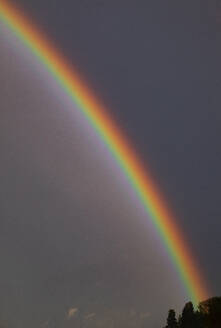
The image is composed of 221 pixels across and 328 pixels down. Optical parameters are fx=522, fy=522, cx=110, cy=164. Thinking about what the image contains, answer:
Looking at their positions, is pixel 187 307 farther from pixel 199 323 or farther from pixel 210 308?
pixel 210 308

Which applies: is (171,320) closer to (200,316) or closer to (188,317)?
(200,316)

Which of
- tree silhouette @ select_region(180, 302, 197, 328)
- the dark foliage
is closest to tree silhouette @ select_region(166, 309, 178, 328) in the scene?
the dark foliage

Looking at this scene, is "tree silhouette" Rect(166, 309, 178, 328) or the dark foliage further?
"tree silhouette" Rect(166, 309, 178, 328)

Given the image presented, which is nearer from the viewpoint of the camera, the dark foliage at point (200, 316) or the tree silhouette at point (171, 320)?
the dark foliage at point (200, 316)

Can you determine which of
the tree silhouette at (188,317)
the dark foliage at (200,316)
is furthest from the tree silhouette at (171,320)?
the tree silhouette at (188,317)

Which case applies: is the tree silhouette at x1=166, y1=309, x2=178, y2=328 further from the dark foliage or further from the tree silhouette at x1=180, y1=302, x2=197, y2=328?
the tree silhouette at x1=180, y1=302, x2=197, y2=328

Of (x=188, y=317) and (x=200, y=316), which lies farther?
(x=200, y=316)

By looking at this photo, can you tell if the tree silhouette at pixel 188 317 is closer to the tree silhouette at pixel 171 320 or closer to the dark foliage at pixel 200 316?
the dark foliage at pixel 200 316

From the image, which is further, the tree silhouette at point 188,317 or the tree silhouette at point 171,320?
the tree silhouette at point 171,320

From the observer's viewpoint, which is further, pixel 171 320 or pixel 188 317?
pixel 171 320

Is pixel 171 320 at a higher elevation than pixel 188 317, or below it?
higher

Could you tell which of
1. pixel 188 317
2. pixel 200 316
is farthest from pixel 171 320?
pixel 188 317
